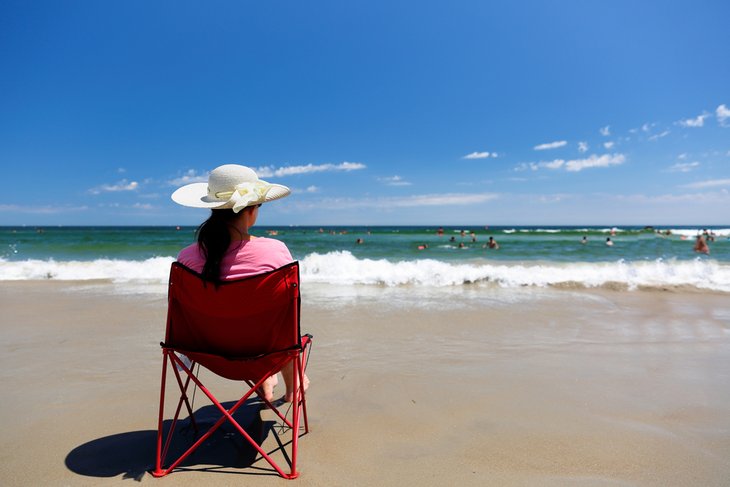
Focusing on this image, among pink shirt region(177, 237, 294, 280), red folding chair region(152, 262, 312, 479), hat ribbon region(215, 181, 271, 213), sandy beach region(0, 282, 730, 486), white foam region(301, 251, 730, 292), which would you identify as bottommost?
sandy beach region(0, 282, 730, 486)

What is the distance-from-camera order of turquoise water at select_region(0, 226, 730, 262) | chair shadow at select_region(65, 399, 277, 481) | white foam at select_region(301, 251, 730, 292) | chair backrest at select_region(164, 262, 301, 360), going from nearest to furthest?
chair backrest at select_region(164, 262, 301, 360) < chair shadow at select_region(65, 399, 277, 481) < white foam at select_region(301, 251, 730, 292) < turquoise water at select_region(0, 226, 730, 262)

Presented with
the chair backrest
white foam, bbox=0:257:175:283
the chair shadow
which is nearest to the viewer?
the chair backrest

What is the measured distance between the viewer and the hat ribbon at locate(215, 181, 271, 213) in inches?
86.7

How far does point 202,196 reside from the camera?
8.11 feet

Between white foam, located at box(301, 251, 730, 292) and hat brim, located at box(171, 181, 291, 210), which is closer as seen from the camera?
hat brim, located at box(171, 181, 291, 210)

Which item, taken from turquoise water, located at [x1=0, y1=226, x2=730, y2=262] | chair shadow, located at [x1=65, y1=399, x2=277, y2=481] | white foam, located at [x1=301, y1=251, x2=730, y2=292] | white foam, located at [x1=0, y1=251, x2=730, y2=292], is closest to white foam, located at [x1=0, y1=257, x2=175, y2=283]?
white foam, located at [x1=0, y1=251, x2=730, y2=292]

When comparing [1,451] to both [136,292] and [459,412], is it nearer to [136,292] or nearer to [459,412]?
[459,412]

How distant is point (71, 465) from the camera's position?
2316mm

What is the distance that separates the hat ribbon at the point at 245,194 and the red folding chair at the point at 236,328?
39cm

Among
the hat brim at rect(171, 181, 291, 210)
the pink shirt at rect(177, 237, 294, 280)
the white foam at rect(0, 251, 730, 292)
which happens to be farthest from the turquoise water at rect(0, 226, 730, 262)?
the pink shirt at rect(177, 237, 294, 280)

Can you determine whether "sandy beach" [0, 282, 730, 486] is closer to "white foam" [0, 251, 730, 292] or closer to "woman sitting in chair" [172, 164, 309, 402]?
"woman sitting in chair" [172, 164, 309, 402]

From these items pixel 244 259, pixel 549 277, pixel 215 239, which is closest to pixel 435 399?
pixel 244 259

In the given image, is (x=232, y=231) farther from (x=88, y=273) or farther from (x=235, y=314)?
(x=88, y=273)

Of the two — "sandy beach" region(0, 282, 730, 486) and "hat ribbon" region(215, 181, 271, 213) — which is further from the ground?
"hat ribbon" region(215, 181, 271, 213)
